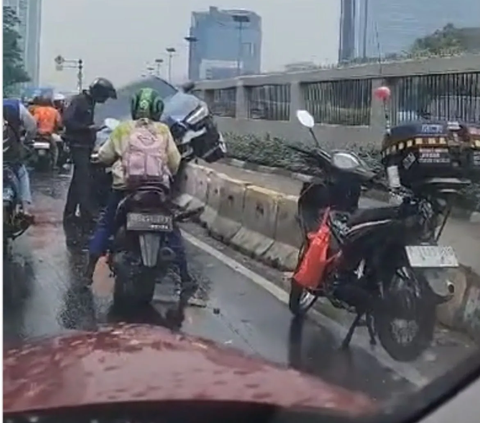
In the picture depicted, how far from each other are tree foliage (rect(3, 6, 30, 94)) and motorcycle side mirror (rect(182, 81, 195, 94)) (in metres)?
0.64

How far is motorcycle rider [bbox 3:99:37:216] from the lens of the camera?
6.94 ft

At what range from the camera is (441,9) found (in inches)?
106

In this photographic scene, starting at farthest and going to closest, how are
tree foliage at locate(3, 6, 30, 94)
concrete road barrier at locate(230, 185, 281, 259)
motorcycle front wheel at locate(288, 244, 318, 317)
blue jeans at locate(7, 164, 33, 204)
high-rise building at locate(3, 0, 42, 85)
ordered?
concrete road barrier at locate(230, 185, 281, 259) < motorcycle front wheel at locate(288, 244, 318, 317) < blue jeans at locate(7, 164, 33, 204) < high-rise building at locate(3, 0, 42, 85) < tree foliage at locate(3, 6, 30, 94)

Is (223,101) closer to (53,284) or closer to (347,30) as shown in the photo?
(347,30)

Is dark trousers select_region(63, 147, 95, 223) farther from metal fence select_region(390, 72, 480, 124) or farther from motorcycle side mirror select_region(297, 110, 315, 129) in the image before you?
metal fence select_region(390, 72, 480, 124)


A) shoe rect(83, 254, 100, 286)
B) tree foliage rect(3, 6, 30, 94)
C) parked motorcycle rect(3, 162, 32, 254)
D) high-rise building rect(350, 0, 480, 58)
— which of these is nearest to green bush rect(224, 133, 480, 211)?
high-rise building rect(350, 0, 480, 58)

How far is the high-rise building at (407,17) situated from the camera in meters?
2.69

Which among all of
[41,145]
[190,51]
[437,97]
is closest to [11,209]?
[41,145]

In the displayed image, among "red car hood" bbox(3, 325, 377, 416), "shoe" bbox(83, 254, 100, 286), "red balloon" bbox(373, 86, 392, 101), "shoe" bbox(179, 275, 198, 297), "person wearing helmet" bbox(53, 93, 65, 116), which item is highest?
"red balloon" bbox(373, 86, 392, 101)

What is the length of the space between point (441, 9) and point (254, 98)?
1.81 feet

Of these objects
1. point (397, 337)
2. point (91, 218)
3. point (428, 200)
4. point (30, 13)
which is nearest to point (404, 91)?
point (428, 200)

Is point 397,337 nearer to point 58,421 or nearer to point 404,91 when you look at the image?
point 404,91

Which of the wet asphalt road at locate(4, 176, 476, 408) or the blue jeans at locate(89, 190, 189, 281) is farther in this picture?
the blue jeans at locate(89, 190, 189, 281)

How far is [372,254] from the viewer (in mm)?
2900
